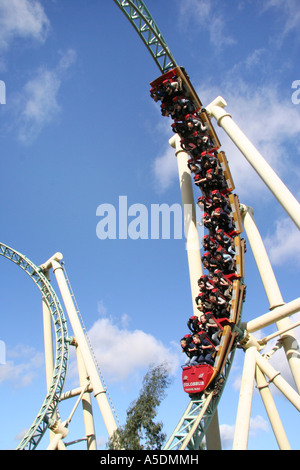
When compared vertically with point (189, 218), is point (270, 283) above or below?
below

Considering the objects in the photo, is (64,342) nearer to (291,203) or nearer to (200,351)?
(200,351)

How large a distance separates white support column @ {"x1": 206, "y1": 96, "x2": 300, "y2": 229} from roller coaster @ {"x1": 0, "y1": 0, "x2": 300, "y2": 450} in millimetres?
19

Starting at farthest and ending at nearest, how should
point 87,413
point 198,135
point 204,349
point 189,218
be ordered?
point 87,413, point 189,218, point 198,135, point 204,349

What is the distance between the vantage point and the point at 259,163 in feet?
27.2

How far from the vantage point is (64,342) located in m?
14.4

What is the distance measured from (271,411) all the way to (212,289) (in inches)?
106

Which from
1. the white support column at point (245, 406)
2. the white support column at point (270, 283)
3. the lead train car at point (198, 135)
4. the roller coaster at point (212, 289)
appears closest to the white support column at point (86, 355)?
the roller coaster at point (212, 289)

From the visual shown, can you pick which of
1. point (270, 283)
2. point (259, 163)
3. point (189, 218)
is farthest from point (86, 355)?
point (259, 163)

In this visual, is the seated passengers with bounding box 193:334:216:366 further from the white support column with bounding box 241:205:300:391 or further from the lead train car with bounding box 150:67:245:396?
the white support column with bounding box 241:205:300:391

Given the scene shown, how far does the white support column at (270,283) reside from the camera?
8891 mm

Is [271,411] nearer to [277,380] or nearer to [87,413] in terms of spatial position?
[277,380]

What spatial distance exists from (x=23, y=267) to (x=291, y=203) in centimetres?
1128

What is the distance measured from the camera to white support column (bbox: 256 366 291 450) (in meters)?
8.17
